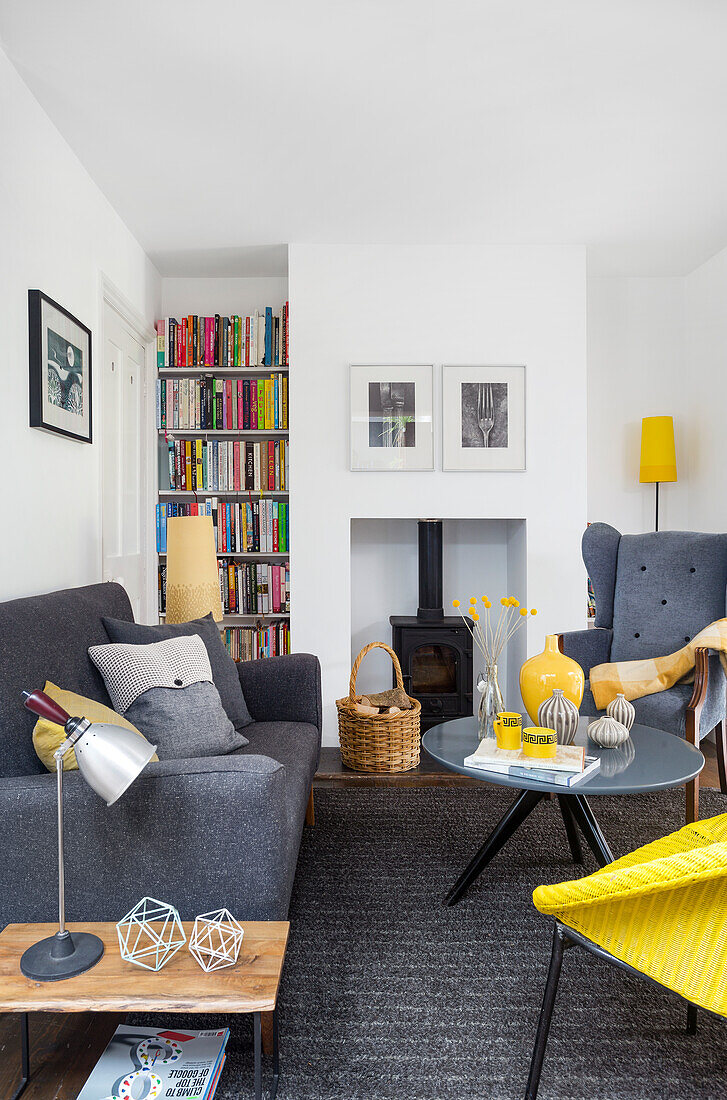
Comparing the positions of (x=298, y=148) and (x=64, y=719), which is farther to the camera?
(x=298, y=148)

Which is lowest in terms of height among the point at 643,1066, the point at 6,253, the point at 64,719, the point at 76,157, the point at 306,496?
the point at 643,1066

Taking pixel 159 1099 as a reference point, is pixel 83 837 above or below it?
above

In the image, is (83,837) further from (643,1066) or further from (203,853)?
(643,1066)

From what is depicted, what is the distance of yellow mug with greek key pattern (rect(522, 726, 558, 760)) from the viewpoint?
1984 mm

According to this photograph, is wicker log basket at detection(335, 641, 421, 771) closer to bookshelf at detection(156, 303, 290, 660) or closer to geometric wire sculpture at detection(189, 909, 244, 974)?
bookshelf at detection(156, 303, 290, 660)

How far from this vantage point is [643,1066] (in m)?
1.58

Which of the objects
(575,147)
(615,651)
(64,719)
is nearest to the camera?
(64,719)

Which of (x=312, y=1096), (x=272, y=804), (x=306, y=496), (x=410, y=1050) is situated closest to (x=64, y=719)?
(x=272, y=804)

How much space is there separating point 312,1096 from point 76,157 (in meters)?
3.31

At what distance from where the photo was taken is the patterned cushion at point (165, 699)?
84.2 inches

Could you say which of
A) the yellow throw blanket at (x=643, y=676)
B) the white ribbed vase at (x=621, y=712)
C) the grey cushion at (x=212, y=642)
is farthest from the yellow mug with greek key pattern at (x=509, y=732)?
the yellow throw blanket at (x=643, y=676)

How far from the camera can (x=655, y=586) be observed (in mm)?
3441

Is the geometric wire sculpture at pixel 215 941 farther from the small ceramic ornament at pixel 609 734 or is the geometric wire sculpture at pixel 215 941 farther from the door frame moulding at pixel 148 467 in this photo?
the door frame moulding at pixel 148 467

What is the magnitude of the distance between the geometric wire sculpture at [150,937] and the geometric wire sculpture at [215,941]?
34 millimetres
